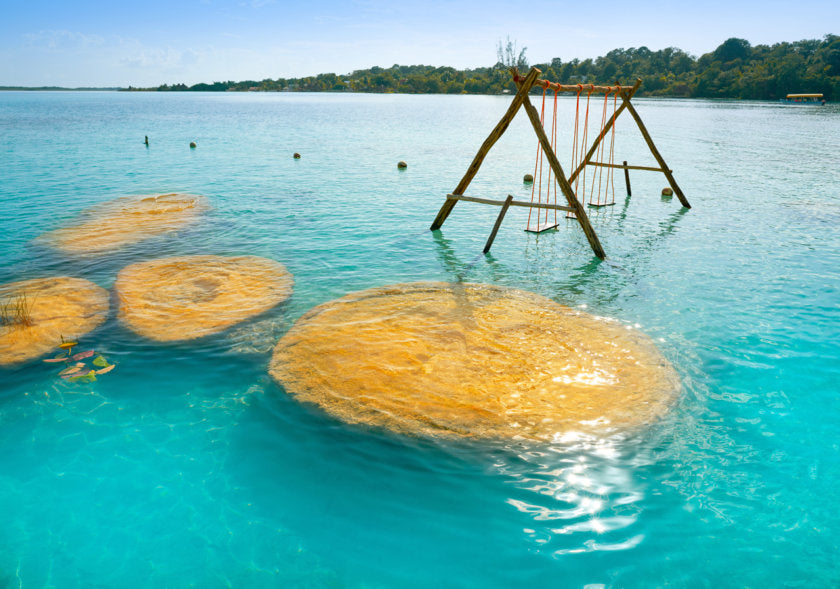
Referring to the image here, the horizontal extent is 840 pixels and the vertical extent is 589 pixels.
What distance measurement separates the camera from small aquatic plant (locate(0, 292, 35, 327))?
10203 millimetres

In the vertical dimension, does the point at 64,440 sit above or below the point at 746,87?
below

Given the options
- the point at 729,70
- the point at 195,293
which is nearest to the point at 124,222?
Answer: the point at 195,293

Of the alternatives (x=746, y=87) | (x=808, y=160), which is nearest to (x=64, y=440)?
(x=808, y=160)

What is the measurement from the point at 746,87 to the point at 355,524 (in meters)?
156

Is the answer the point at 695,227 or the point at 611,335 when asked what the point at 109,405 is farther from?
the point at 695,227

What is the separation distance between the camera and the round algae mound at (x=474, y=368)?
23.7 ft

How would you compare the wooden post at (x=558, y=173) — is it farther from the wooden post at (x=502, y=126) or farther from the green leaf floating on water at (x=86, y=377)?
the green leaf floating on water at (x=86, y=377)

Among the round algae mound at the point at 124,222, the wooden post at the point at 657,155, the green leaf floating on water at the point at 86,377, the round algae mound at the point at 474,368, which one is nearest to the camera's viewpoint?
the round algae mound at the point at 474,368

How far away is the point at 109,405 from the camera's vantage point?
7.80 metres

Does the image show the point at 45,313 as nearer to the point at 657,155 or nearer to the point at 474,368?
the point at 474,368

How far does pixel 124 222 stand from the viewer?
60.6 ft

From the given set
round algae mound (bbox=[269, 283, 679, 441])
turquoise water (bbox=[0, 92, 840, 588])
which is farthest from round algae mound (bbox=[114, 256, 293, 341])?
round algae mound (bbox=[269, 283, 679, 441])

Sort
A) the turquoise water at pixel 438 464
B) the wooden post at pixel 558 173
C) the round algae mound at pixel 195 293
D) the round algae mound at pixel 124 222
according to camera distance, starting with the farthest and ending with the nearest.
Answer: the round algae mound at pixel 124 222 < the wooden post at pixel 558 173 < the round algae mound at pixel 195 293 < the turquoise water at pixel 438 464

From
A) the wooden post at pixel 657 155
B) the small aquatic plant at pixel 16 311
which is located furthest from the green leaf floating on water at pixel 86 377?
the wooden post at pixel 657 155
